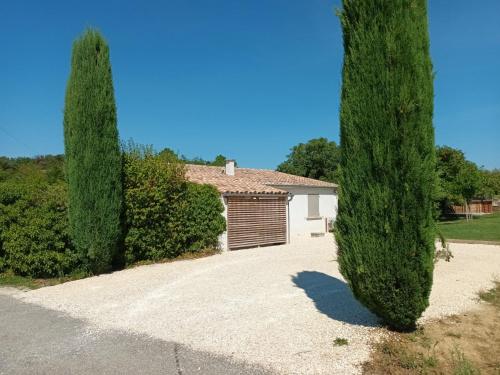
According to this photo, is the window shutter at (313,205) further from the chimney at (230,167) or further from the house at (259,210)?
the chimney at (230,167)

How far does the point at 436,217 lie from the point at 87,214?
30.5 feet

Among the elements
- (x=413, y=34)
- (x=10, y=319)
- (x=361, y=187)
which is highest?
(x=413, y=34)

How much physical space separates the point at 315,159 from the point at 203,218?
33021 millimetres

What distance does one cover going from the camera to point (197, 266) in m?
12.2

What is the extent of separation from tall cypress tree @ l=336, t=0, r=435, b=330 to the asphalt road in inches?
82.5

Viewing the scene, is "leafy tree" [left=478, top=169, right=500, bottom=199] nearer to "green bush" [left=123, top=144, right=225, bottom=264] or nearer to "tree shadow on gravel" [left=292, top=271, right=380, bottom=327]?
"green bush" [left=123, top=144, right=225, bottom=264]

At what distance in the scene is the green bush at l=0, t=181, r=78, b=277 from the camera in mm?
10773

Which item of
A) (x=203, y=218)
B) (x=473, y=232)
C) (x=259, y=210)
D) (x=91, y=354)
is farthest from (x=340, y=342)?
(x=473, y=232)

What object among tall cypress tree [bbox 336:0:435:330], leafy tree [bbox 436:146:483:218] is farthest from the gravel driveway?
leafy tree [bbox 436:146:483:218]

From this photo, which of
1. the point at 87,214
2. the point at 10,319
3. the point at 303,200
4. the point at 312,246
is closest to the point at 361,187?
the point at 10,319

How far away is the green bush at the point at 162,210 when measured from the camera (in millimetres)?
12552

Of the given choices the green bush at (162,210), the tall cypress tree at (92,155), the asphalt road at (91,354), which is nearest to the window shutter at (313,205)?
the green bush at (162,210)

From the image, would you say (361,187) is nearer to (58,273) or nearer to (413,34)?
(413,34)

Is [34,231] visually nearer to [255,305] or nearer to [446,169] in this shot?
[255,305]
